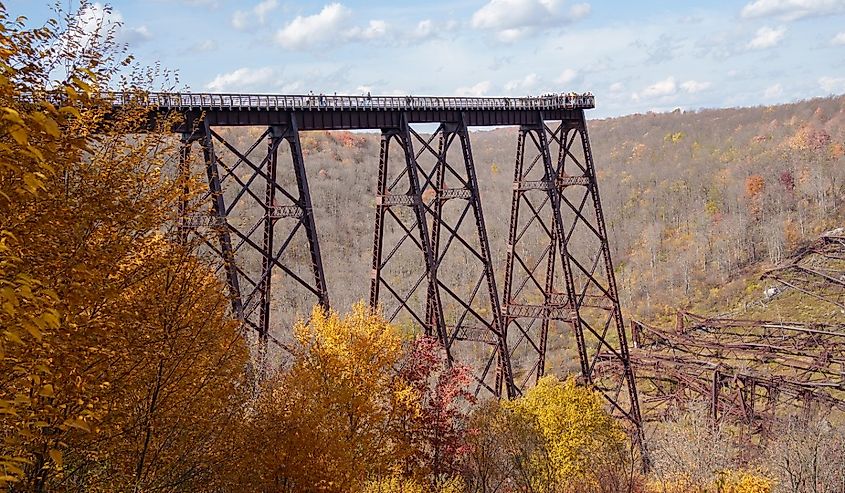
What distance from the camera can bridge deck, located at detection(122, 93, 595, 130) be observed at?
14273 millimetres

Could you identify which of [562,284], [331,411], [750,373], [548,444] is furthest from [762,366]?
[331,411]

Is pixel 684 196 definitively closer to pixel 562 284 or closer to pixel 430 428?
pixel 562 284

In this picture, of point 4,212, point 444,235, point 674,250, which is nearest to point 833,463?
point 4,212

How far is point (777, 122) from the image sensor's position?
89.9m

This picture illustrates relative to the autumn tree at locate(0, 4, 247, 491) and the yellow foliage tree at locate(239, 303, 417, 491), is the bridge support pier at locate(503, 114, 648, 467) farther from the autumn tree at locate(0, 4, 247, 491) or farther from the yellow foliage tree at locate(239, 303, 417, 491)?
the autumn tree at locate(0, 4, 247, 491)

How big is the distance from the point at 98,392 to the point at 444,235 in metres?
65.4

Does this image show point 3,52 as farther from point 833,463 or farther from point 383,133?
point 833,463

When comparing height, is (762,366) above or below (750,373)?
below

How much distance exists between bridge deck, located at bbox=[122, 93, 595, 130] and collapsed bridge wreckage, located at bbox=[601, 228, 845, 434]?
11.8 metres

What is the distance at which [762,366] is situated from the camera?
34.7 m

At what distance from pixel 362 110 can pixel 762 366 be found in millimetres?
26875

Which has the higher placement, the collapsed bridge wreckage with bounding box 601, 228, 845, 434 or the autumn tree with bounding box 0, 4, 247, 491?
the autumn tree with bounding box 0, 4, 247, 491

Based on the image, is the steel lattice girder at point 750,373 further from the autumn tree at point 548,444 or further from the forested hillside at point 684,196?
the forested hillside at point 684,196

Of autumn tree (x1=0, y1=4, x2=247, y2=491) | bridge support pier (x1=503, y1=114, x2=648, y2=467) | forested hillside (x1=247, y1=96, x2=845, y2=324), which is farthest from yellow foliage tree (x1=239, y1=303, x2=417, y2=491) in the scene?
A: forested hillside (x1=247, y1=96, x2=845, y2=324)
